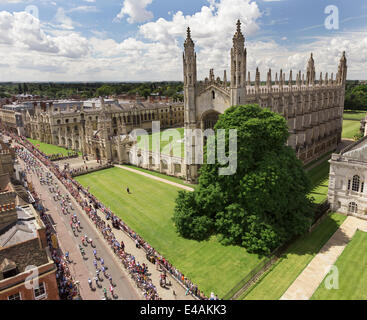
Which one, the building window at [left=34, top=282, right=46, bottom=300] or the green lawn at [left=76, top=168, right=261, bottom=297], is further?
the green lawn at [left=76, top=168, right=261, bottom=297]

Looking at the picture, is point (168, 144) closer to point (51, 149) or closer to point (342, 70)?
point (51, 149)

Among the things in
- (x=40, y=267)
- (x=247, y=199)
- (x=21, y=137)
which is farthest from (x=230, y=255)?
(x=21, y=137)

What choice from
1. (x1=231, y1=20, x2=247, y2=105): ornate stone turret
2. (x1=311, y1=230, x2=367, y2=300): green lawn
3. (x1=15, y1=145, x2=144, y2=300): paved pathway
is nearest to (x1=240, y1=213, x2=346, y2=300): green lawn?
(x1=311, y1=230, x2=367, y2=300): green lawn

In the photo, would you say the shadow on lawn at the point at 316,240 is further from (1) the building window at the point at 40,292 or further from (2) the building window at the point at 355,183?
(1) the building window at the point at 40,292

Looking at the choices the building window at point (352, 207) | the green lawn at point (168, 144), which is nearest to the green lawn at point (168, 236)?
the green lawn at point (168, 144)

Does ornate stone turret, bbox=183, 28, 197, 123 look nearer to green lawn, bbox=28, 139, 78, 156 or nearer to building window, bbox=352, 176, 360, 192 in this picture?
building window, bbox=352, 176, 360, 192

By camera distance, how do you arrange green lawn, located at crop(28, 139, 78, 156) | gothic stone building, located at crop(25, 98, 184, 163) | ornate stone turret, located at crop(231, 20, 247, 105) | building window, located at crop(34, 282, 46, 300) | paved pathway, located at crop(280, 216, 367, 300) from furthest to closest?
1. green lawn, located at crop(28, 139, 78, 156)
2. gothic stone building, located at crop(25, 98, 184, 163)
3. ornate stone turret, located at crop(231, 20, 247, 105)
4. paved pathway, located at crop(280, 216, 367, 300)
5. building window, located at crop(34, 282, 46, 300)
